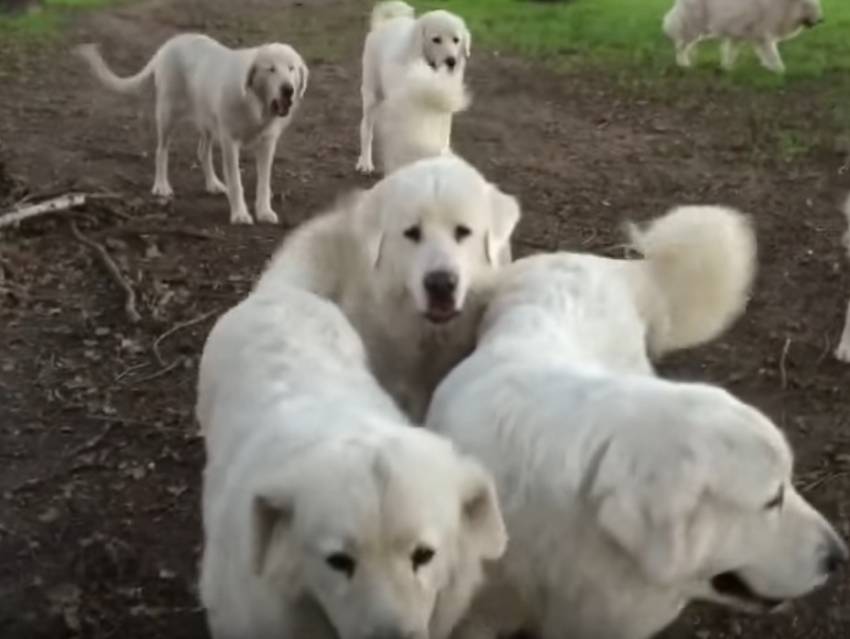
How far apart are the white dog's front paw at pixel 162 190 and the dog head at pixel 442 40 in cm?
182

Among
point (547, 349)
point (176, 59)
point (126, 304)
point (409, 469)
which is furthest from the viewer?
point (176, 59)

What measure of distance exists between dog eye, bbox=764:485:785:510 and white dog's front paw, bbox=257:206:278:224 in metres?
4.67

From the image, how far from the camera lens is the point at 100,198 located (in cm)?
725

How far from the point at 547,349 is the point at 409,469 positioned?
114 centimetres

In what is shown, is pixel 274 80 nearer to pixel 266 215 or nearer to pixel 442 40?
pixel 266 215

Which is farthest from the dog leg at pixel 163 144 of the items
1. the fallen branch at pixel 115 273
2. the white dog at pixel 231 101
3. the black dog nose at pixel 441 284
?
the black dog nose at pixel 441 284

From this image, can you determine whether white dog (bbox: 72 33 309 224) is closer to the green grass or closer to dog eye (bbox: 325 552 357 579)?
dog eye (bbox: 325 552 357 579)

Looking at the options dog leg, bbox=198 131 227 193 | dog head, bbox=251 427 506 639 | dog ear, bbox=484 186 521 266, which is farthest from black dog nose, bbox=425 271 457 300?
dog leg, bbox=198 131 227 193

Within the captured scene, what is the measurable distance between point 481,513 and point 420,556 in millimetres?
223

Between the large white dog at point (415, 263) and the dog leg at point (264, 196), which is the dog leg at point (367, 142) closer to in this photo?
the dog leg at point (264, 196)

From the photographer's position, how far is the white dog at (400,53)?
28.5 feet

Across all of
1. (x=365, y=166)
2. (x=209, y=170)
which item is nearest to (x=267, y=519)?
(x=209, y=170)

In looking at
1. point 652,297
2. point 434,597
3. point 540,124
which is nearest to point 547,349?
point 652,297

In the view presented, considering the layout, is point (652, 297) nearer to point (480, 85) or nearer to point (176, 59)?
point (176, 59)
